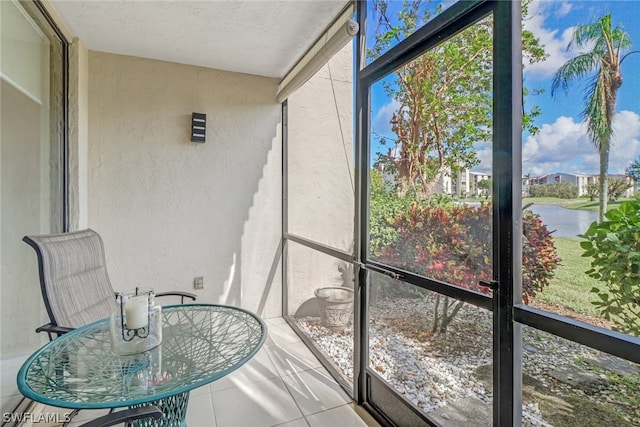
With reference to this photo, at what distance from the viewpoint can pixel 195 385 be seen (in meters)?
1.09

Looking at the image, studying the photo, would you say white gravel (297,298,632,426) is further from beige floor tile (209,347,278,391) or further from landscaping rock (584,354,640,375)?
beige floor tile (209,347,278,391)

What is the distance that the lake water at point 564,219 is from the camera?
3.04 feet

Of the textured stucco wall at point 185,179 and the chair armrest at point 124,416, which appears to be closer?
the chair armrest at point 124,416

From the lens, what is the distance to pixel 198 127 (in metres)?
3.02

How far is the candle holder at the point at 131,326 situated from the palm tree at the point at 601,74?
1705 mm

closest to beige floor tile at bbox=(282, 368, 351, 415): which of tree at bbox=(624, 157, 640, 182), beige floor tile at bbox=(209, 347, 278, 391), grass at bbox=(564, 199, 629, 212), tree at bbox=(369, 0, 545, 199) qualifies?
beige floor tile at bbox=(209, 347, 278, 391)

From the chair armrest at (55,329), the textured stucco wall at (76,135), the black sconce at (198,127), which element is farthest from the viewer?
the black sconce at (198,127)

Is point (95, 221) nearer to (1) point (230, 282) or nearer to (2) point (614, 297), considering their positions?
(1) point (230, 282)

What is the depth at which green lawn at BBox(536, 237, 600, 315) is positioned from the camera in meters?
0.92

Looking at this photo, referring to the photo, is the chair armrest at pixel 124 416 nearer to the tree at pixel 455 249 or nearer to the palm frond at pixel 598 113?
the tree at pixel 455 249

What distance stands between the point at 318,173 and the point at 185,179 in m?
1.38

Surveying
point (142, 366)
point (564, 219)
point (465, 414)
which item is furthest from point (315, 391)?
point (564, 219)

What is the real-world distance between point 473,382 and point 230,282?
8.20 ft

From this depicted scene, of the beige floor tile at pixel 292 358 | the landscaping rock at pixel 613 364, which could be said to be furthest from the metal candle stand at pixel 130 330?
the landscaping rock at pixel 613 364
